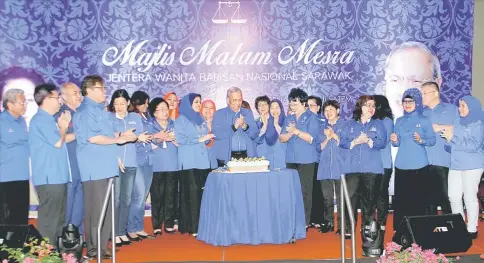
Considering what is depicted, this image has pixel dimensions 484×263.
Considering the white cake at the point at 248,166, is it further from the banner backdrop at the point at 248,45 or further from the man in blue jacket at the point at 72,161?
the banner backdrop at the point at 248,45

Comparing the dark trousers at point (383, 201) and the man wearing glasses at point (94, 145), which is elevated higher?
the man wearing glasses at point (94, 145)

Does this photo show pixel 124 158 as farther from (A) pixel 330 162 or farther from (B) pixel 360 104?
(B) pixel 360 104

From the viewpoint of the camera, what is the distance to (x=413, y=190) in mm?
6023

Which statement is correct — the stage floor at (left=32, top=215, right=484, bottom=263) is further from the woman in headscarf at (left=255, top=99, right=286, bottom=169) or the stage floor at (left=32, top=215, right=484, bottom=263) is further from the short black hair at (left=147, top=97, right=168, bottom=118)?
the short black hair at (left=147, top=97, right=168, bottom=118)

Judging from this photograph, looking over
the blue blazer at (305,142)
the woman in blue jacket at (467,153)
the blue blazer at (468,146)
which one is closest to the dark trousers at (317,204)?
the blue blazer at (305,142)

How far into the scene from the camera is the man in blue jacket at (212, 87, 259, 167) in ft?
21.4

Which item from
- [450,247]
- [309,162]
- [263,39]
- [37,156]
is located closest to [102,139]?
[37,156]

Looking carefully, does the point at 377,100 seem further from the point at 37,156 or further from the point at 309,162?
the point at 37,156

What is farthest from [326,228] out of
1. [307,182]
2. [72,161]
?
[72,161]

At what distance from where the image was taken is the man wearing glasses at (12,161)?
562 cm

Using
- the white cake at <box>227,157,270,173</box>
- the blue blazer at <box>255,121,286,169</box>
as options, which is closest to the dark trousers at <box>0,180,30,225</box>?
the white cake at <box>227,157,270,173</box>

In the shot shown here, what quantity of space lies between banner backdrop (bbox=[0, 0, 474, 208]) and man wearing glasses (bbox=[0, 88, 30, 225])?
2.42 meters

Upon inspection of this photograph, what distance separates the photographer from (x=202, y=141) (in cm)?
659

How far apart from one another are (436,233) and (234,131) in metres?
2.35
